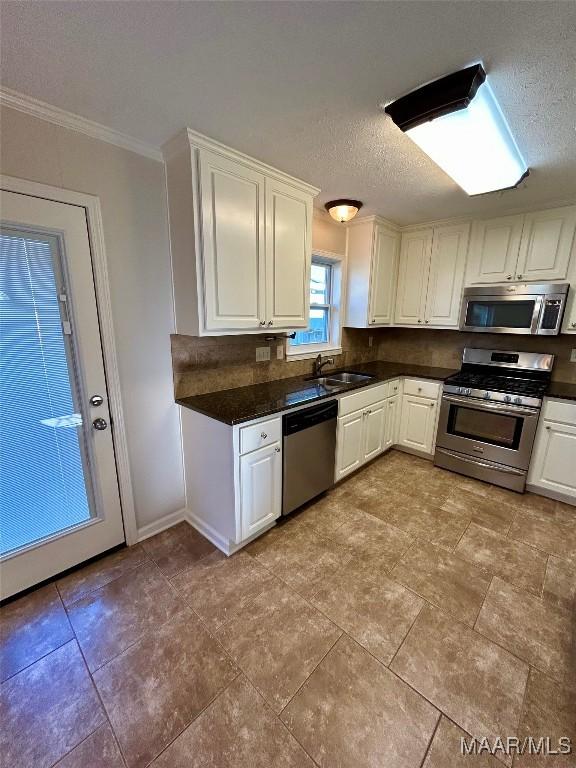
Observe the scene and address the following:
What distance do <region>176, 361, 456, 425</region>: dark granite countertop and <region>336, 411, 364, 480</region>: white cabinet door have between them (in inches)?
11.5

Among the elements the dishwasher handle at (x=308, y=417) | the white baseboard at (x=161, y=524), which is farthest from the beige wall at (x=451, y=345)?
the white baseboard at (x=161, y=524)

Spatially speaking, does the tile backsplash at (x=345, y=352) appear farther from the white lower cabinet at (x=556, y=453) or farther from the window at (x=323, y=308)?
the white lower cabinet at (x=556, y=453)

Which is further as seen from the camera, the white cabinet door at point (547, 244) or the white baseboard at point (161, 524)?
the white cabinet door at point (547, 244)

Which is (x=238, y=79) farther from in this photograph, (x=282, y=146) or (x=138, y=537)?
(x=138, y=537)

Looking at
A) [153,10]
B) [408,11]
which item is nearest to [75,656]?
[153,10]

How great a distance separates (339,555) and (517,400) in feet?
6.57

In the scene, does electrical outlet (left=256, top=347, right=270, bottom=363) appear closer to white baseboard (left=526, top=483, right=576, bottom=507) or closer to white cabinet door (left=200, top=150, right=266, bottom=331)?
white cabinet door (left=200, top=150, right=266, bottom=331)

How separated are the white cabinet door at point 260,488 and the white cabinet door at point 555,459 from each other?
227 centimetres

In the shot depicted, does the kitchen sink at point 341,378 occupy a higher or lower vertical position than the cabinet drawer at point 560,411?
higher

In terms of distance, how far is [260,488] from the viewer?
6.73 ft

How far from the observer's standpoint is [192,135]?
1.65 m

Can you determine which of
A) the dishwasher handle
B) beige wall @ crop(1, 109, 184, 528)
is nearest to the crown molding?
beige wall @ crop(1, 109, 184, 528)

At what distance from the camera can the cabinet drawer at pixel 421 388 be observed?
319 cm

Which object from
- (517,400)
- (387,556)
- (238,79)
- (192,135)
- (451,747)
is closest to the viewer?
(451,747)
